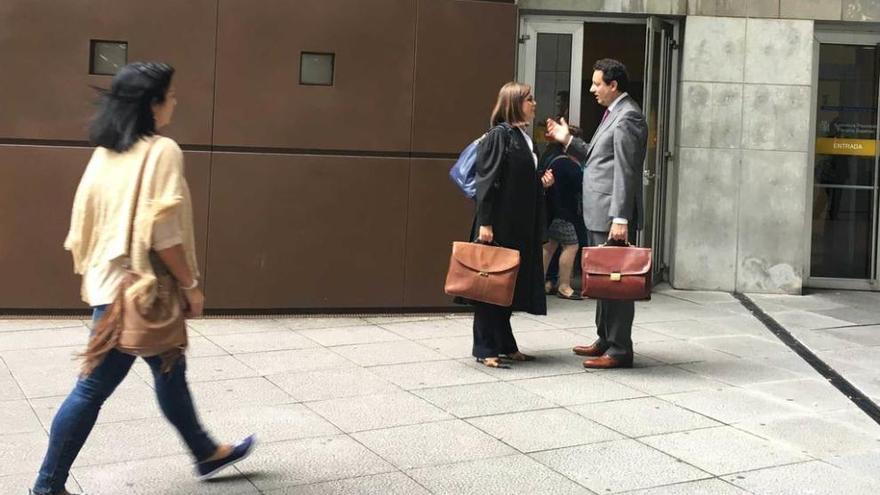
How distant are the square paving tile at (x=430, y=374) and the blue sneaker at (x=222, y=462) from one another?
1.75m

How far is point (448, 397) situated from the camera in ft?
19.0

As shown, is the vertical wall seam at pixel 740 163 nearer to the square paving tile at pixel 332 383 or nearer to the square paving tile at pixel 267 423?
the square paving tile at pixel 332 383

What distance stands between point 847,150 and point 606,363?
524cm

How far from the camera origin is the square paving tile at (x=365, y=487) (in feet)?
13.9

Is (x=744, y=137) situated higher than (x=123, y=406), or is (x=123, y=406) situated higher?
(x=744, y=137)

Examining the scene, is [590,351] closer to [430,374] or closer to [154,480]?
[430,374]

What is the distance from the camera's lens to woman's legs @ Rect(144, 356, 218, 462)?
407 cm

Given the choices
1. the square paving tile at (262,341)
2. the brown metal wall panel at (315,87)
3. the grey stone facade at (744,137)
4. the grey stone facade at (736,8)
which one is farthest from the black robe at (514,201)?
the grey stone facade at (744,137)

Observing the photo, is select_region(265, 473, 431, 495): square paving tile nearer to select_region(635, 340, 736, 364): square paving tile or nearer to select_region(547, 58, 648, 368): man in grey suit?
select_region(547, 58, 648, 368): man in grey suit

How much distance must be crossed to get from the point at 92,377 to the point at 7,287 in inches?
178

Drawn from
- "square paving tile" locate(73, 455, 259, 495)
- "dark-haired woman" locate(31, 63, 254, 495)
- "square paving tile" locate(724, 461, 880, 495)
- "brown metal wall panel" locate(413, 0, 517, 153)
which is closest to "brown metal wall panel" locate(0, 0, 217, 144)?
"brown metal wall panel" locate(413, 0, 517, 153)

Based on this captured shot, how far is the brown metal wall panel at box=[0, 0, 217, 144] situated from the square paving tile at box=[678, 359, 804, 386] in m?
4.27

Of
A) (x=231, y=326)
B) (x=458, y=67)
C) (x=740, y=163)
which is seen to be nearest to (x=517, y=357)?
(x=231, y=326)

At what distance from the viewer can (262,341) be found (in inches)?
289
